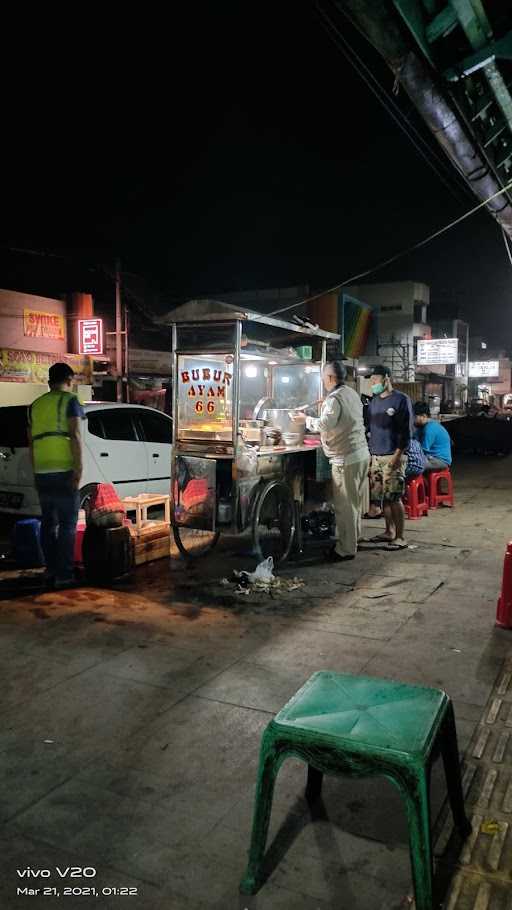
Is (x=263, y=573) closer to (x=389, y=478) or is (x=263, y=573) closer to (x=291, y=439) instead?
(x=291, y=439)

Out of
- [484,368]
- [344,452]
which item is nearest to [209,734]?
[344,452]

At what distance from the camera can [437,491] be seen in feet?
37.2

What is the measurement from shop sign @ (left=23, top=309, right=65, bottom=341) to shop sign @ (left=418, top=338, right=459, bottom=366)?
1026 inches

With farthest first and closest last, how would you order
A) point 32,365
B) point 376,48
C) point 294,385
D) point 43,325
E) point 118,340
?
1. point 118,340
2. point 43,325
3. point 32,365
4. point 294,385
5. point 376,48

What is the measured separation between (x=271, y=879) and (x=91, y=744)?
1.33 m

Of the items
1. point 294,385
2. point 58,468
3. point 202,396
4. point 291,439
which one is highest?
point 294,385

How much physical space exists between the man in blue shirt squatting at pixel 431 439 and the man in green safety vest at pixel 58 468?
6.19m

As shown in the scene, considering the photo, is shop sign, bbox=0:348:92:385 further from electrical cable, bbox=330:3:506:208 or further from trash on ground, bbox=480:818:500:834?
trash on ground, bbox=480:818:500:834

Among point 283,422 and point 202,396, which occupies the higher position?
point 202,396

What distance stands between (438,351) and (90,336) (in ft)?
84.6

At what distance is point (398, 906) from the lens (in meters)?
2.22

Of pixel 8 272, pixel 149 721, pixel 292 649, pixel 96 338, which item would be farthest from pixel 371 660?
pixel 8 272

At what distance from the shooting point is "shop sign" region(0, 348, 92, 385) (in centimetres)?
1705

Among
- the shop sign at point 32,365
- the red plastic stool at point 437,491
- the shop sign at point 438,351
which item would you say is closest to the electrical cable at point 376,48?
the red plastic stool at point 437,491
